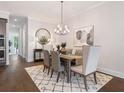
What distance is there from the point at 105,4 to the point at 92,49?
8.03 ft

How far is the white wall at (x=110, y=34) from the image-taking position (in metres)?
3.20

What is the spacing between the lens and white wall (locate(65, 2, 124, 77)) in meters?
3.20

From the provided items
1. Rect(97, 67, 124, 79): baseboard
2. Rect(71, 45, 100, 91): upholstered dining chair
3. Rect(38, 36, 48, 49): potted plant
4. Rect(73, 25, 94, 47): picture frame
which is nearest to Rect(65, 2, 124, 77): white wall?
Rect(97, 67, 124, 79): baseboard

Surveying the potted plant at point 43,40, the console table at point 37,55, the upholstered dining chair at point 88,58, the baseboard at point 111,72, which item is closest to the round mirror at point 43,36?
the potted plant at point 43,40

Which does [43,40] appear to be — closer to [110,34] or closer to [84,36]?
[84,36]

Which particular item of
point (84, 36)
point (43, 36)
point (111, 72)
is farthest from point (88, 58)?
point (43, 36)

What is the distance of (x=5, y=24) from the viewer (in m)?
4.73

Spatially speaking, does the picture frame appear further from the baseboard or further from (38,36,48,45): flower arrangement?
(38,36,48,45): flower arrangement

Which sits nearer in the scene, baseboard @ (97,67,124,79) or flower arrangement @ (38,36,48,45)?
baseboard @ (97,67,124,79)

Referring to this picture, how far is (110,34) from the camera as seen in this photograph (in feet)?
11.5

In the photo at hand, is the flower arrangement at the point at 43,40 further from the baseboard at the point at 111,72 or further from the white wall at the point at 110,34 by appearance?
the baseboard at the point at 111,72

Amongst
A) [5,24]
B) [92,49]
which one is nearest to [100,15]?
[92,49]

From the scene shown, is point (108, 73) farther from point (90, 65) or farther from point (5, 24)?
point (5, 24)

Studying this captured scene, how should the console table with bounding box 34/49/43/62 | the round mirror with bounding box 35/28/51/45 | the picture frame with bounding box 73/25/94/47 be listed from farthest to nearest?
the round mirror with bounding box 35/28/51/45 < the console table with bounding box 34/49/43/62 < the picture frame with bounding box 73/25/94/47
